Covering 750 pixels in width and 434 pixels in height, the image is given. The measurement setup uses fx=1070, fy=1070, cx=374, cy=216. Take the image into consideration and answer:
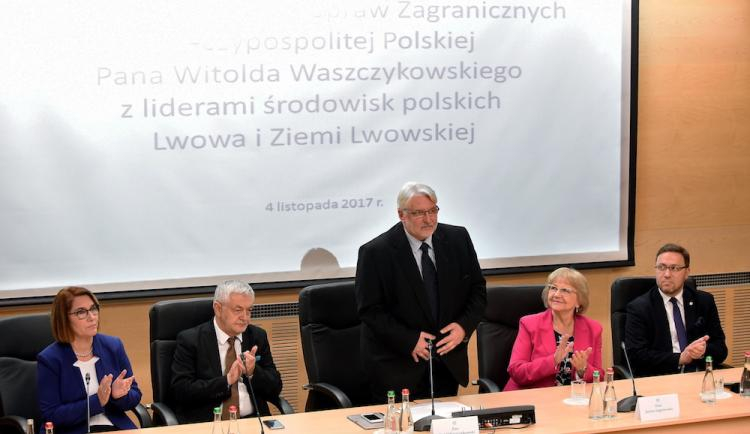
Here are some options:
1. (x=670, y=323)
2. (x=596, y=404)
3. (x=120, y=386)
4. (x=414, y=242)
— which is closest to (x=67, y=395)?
(x=120, y=386)

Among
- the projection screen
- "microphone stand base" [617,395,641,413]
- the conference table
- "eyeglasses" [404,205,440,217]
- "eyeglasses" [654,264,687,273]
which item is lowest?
the conference table

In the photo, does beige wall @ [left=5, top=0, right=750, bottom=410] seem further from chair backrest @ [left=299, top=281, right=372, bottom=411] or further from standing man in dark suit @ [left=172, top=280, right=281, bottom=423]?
standing man in dark suit @ [left=172, top=280, right=281, bottom=423]

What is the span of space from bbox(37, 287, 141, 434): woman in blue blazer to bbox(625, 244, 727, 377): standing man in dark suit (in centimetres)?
242

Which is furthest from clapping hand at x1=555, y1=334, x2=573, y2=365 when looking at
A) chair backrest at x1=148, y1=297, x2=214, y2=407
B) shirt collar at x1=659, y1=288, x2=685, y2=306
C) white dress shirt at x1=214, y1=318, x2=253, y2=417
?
chair backrest at x1=148, y1=297, x2=214, y2=407

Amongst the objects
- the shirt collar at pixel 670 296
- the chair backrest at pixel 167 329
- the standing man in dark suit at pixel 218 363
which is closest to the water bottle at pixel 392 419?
the standing man in dark suit at pixel 218 363

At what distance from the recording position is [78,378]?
4289 mm

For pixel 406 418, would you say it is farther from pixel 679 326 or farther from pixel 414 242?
pixel 679 326

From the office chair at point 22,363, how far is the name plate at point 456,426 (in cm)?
141

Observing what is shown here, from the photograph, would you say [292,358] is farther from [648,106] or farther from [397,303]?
[648,106]

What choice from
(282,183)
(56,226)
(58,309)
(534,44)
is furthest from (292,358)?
(534,44)

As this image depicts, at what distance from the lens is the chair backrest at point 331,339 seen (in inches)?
194

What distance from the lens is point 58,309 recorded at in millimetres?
4273

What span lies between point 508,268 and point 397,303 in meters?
1.71

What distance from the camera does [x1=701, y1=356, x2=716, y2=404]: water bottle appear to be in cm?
423
